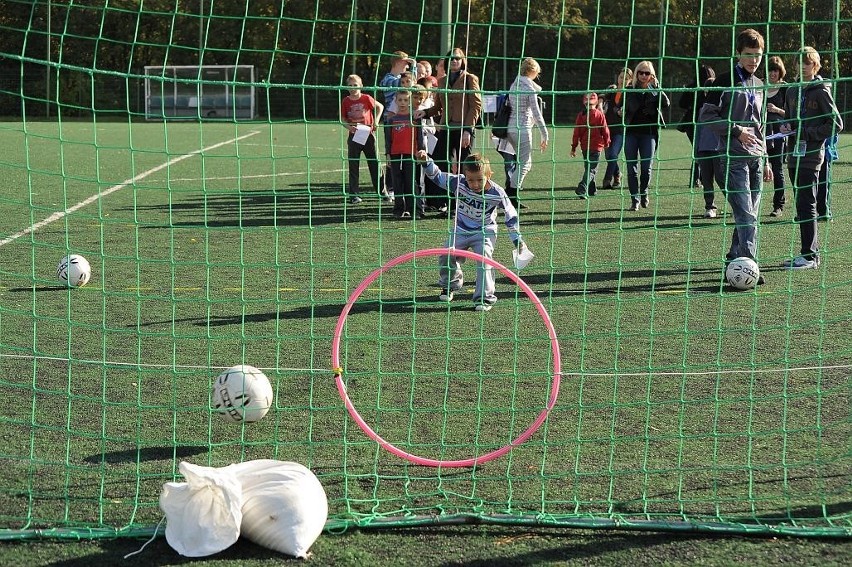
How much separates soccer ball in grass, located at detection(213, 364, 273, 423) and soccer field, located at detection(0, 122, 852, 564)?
0.15 meters

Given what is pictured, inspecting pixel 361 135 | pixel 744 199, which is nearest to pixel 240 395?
pixel 744 199

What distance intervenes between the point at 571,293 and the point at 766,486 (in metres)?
4.22

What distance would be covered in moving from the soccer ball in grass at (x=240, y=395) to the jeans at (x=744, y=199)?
446 centimetres

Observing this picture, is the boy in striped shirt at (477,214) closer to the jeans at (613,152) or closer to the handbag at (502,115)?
the handbag at (502,115)

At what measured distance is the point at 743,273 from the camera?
8.68 m

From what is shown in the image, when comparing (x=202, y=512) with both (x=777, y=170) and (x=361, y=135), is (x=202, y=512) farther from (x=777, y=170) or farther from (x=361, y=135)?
(x=777, y=170)

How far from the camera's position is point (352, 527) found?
13.8ft

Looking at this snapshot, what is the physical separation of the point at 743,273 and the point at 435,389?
147 inches

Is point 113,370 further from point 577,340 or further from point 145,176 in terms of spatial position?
point 145,176

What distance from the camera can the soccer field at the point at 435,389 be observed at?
4.50 metres

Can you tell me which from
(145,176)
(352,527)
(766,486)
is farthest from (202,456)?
(145,176)

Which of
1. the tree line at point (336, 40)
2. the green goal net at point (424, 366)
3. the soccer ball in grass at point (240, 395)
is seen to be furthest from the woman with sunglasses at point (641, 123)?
the tree line at point (336, 40)

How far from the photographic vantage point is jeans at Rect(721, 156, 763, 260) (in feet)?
27.7

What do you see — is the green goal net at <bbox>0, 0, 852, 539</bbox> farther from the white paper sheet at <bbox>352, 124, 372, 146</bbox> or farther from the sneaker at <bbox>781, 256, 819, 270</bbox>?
the white paper sheet at <bbox>352, 124, 372, 146</bbox>
